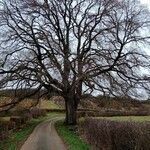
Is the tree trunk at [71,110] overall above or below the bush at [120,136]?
above

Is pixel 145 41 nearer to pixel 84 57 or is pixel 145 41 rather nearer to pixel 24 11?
pixel 84 57

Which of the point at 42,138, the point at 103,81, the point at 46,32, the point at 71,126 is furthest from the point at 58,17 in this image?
the point at 42,138

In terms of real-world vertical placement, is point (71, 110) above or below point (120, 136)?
above

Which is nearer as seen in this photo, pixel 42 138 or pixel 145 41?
pixel 42 138

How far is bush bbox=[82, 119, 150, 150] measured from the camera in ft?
61.9

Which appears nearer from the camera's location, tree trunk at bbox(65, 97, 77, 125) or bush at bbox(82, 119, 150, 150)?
bush at bbox(82, 119, 150, 150)

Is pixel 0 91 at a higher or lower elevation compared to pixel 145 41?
lower

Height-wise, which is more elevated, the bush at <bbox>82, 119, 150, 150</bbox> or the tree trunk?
the tree trunk

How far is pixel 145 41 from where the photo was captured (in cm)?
4612

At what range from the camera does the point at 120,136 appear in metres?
22.4

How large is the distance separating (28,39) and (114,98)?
11.4m

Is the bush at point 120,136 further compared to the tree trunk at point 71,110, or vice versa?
the tree trunk at point 71,110

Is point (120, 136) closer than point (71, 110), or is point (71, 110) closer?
point (120, 136)

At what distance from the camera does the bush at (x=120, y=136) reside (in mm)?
18875
